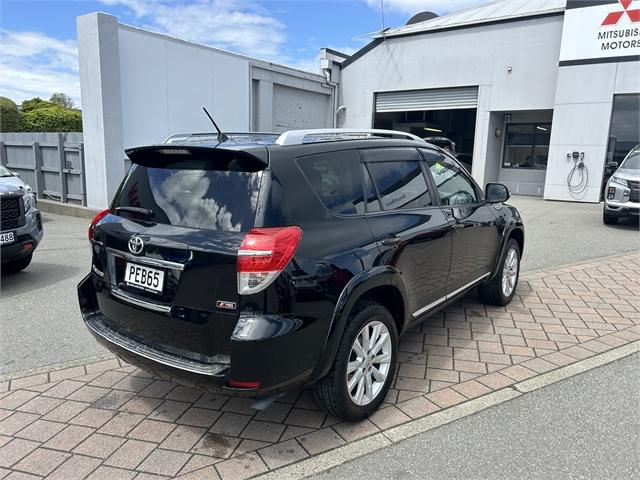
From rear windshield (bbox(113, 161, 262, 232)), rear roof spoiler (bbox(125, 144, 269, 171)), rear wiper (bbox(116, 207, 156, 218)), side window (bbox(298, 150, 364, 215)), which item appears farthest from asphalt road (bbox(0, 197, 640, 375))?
side window (bbox(298, 150, 364, 215))

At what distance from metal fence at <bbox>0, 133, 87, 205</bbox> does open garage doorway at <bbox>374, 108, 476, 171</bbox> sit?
39.2ft

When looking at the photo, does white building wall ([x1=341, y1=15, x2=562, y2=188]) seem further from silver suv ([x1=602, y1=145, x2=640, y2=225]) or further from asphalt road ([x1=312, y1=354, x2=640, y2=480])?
asphalt road ([x1=312, y1=354, x2=640, y2=480])

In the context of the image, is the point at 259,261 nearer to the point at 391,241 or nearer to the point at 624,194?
the point at 391,241

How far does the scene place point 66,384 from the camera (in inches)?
139

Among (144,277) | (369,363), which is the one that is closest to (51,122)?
(144,277)

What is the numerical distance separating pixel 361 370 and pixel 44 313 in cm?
364

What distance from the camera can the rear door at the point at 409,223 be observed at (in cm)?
322

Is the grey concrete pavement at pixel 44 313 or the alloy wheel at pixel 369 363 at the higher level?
the alloy wheel at pixel 369 363

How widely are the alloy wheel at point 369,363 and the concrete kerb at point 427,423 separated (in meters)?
0.26

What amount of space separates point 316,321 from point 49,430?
181cm

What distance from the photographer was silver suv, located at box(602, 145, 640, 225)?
1040 centimetres

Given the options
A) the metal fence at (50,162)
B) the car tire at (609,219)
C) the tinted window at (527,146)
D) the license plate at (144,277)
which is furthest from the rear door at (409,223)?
the tinted window at (527,146)

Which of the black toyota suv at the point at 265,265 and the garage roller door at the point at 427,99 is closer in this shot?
the black toyota suv at the point at 265,265

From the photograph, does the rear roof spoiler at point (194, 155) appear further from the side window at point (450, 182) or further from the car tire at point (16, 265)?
the car tire at point (16, 265)
